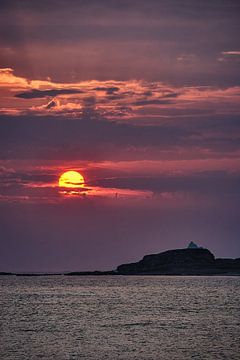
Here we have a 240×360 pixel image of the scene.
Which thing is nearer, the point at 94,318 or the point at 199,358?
the point at 199,358

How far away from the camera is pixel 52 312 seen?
11588 cm

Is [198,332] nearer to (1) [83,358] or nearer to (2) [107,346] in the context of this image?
(2) [107,346]

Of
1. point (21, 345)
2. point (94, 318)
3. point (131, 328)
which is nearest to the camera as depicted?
point (21, 345)

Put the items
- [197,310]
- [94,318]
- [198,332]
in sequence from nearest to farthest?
1. [198,332]
2. [94,318]
3. [197,310]

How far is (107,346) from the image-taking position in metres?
70.6

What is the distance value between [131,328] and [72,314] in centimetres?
2540

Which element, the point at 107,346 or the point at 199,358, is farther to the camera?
the point at 107,346

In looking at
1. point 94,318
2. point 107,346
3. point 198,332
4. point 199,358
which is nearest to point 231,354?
point 199,358

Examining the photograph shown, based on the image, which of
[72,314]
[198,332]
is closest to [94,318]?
[72,314]

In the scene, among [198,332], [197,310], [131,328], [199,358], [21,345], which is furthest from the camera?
[197,310]

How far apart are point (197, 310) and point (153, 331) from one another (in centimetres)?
Answer: 3653

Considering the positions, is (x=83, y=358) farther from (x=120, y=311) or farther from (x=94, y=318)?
(x=120, y=311)

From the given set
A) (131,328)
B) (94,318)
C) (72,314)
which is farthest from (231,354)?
(72,314)

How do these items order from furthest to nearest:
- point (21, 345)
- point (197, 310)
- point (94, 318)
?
point (197, 310), point (94, 318), point (21, 345)
